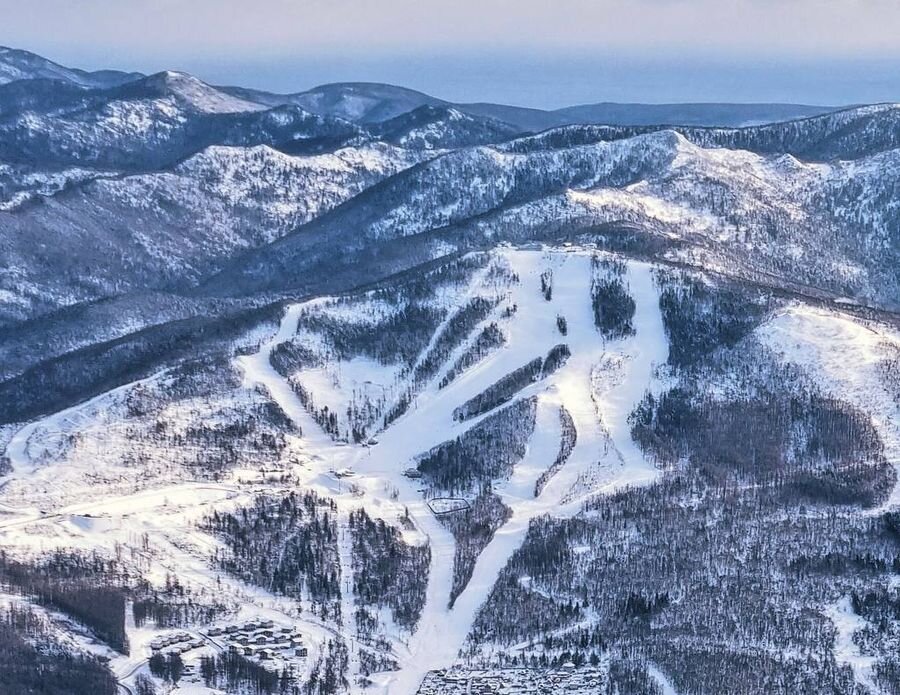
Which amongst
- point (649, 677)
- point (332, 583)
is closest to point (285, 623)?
point (332, 583)

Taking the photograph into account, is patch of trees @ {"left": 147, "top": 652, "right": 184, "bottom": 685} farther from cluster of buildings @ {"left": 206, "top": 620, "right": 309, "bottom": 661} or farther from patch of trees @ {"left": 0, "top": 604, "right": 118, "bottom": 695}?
cluster of buildings @ {"left": 206, "top": 620, "right": 309, "bottom": 661}

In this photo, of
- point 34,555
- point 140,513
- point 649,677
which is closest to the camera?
point 649,677

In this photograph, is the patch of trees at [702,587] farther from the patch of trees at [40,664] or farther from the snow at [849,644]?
the patch of trees at [40,664]

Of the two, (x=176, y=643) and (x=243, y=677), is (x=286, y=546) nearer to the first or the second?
(x=176, y=643)

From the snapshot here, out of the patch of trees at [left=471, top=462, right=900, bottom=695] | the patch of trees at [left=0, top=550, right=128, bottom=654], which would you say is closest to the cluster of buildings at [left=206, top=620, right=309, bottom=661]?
the patch of trees at [left=0, top=550, right=128, bottom=654]

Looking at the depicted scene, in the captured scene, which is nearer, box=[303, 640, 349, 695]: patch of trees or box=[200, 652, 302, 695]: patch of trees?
box=[200, 652, 302, 695]: patch of trees

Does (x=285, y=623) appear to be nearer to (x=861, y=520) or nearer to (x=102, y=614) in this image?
(x=102, y=614)
